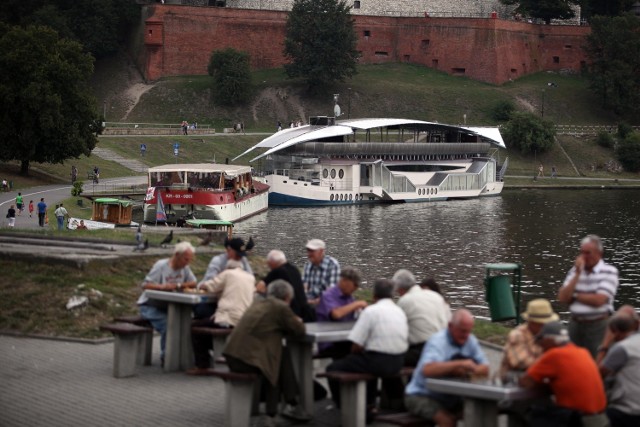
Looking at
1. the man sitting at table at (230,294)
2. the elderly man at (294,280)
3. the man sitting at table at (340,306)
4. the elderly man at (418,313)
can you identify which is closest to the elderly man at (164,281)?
the man sitting at table at (230,294)

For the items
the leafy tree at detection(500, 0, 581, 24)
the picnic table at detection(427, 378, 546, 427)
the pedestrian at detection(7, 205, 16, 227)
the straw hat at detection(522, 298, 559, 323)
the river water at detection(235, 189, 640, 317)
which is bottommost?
the river water at detection(235, 189, 640, 317)

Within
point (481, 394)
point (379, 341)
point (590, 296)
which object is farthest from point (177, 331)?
point (481, 394)

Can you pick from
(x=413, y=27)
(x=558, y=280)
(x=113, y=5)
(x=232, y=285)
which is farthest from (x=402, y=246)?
(x=413, y=27)

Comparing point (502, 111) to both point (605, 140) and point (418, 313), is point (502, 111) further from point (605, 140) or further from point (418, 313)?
point (418, 313)

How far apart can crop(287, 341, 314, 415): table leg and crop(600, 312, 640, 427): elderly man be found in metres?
3.30

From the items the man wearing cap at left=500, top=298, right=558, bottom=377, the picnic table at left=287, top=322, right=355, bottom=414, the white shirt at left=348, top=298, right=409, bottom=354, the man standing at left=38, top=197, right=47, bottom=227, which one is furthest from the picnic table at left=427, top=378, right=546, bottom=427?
the man standing at left=38, top=197, right=47, bottom=227

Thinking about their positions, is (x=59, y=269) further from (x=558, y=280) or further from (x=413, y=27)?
(x=413, y=27)

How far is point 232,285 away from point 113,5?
7348 cm

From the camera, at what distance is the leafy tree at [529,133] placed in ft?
267

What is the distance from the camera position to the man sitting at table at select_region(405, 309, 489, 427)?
41.7ft

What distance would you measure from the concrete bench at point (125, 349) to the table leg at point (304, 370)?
8.76 feet

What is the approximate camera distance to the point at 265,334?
46.0 feet

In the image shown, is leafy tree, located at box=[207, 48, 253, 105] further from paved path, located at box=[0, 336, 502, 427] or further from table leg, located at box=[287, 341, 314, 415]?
table leg, located at box=[287, 341, 314, 415]

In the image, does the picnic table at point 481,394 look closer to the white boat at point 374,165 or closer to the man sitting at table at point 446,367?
the man sitting at table at point 446,367
